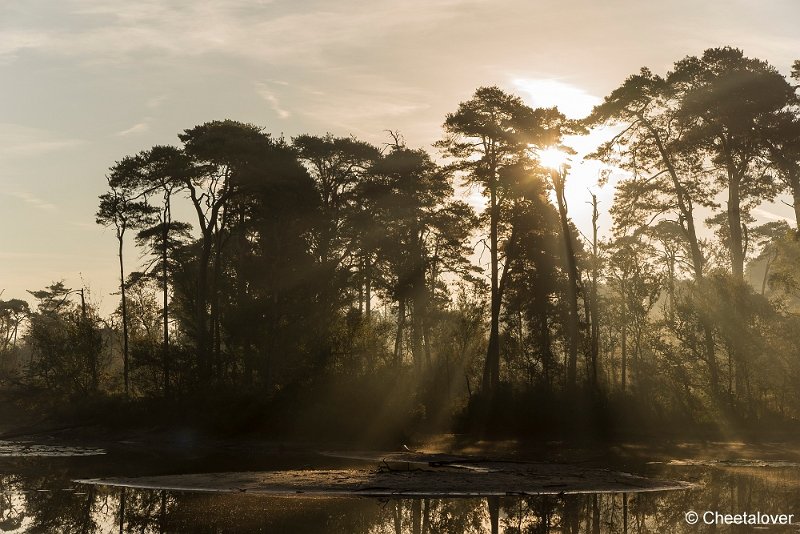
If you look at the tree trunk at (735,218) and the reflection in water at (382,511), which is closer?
the reflection in water at (382,511)

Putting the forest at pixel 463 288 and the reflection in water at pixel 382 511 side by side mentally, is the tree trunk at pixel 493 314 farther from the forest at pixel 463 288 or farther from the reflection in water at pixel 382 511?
the reflection in water at pixel 382 511

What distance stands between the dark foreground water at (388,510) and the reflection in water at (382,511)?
0.03m

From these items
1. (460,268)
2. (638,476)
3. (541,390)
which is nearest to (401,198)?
(460,268)

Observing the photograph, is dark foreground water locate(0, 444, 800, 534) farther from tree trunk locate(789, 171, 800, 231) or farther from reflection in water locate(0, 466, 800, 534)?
tree trunk locate(789, 171, 800, 231)

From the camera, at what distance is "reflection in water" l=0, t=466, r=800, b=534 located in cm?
2308

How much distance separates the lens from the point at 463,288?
58719 millimetres

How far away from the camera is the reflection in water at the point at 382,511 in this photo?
75.7 feet

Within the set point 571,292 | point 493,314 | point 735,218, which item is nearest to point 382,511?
point 493,314

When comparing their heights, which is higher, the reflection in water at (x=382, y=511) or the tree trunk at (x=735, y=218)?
the tree trunk at (x=735, y=218)

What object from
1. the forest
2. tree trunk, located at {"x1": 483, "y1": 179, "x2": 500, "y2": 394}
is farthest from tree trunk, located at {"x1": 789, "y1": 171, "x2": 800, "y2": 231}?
tree trunk, located at {"x1": 483, "y1": 179, "x2": 500, "y2": 394}

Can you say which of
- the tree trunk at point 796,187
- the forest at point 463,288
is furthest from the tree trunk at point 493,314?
the tree trunk at point 796,187

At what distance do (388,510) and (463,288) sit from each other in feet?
110

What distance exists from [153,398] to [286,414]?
11152 millimetres

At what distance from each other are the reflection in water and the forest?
19149 mm
